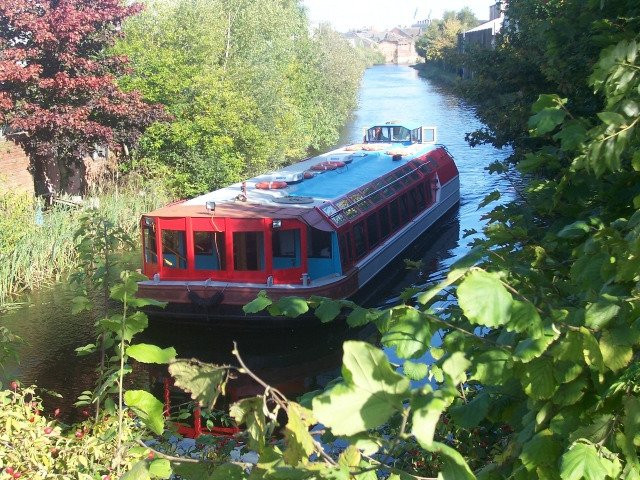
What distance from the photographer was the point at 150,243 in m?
14.6

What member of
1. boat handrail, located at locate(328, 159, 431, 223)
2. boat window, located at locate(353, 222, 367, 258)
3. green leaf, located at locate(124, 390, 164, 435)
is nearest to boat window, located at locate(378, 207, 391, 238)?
boat handrail, located at locate(328, 159, 431, 223)

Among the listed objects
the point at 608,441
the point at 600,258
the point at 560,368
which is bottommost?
the point at 608,441

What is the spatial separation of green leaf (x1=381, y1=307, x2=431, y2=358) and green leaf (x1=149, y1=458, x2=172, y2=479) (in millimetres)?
760

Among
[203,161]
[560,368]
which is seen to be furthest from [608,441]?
[203,161]

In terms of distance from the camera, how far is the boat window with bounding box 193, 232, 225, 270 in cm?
1411

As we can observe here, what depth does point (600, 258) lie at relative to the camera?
3.08 metres

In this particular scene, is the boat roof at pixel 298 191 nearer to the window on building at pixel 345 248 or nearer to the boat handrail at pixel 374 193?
the boat handrail at pixel 374 193

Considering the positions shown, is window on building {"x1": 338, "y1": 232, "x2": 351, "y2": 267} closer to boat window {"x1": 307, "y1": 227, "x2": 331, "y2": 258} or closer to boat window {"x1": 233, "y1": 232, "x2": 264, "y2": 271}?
boat window {"x1": 307, "y1": 227, "x2": 331, "y2": 258}

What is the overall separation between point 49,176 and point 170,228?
23.6ft

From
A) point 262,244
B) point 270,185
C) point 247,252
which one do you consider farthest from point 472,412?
point 270,185

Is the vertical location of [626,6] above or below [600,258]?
above

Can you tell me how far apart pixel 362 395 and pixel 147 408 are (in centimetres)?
143

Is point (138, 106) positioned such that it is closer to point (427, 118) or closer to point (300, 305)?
Result: point (300, 305)

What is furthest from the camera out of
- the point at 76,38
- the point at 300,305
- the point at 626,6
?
the point at 76,38
